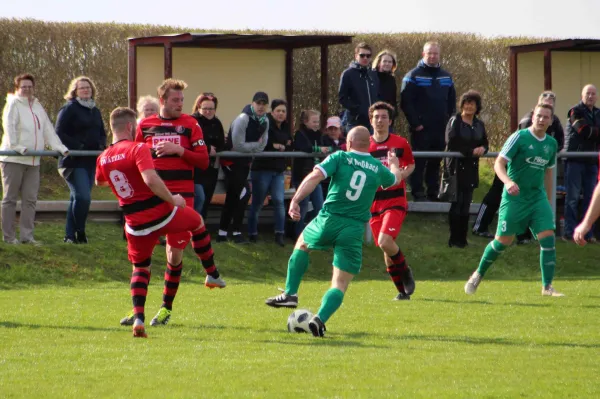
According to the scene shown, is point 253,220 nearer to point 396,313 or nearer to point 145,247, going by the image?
point 396,313

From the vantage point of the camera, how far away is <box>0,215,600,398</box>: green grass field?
7.62 metres

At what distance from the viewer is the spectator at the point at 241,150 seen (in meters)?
16.7

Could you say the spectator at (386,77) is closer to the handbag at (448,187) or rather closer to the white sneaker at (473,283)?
the handbag at (448,187)

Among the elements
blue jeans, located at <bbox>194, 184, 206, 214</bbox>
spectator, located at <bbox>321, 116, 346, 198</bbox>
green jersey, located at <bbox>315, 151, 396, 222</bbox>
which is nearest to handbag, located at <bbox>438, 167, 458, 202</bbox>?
spectator, located at <bbox>321, 116, 346, 198</bbox>

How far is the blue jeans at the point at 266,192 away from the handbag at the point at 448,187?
2648 mm

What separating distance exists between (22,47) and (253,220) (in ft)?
22.1

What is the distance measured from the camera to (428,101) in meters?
18.2

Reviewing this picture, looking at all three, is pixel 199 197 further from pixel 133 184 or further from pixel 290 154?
pixel 133 184

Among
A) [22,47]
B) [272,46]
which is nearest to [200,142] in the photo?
[272,46]

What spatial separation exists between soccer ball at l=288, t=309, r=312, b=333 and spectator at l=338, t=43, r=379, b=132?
7.94 meters

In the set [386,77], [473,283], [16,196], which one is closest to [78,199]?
[16,196]

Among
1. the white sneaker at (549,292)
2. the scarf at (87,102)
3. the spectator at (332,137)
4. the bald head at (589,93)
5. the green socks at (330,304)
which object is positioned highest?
the bald head at (589,93)

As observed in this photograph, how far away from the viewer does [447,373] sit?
8016 millimetres

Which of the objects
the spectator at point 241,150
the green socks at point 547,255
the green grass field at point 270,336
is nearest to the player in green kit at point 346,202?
Result: the green grass field at point 270,336
